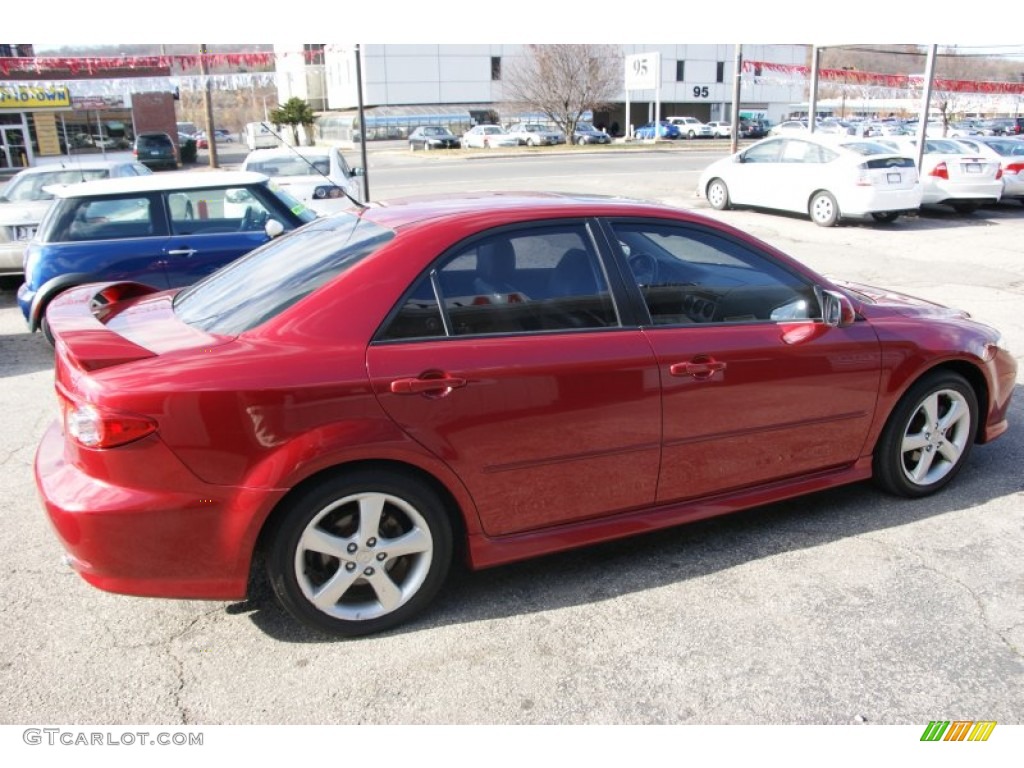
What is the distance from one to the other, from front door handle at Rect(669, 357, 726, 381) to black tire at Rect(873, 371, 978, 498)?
1.17 m

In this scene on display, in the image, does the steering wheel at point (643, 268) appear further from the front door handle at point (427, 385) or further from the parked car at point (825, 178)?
the parked car at point (825, 178)

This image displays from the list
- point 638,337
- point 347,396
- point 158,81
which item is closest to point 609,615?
point 638,337

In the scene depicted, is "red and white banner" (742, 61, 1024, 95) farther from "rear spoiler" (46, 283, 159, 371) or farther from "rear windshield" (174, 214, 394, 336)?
"rear spoiler" (46, 283, 159, 371)

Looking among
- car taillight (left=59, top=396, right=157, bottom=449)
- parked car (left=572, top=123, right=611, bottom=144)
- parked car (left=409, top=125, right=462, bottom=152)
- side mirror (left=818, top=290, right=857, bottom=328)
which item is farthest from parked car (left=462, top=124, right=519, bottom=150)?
car taillight (left=59, top=396, right=157, bottom=449)

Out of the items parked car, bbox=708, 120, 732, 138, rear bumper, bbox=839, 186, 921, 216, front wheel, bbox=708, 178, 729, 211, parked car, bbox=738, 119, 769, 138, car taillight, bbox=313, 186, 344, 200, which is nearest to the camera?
car taillight, bbox=313, 186, 344, 200

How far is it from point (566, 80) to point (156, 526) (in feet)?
171

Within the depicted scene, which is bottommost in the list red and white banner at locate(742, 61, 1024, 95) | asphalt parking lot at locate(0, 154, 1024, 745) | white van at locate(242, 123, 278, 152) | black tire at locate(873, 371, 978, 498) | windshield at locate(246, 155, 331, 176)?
asphalt parking lot at locate(0, 154, 1024, 745)

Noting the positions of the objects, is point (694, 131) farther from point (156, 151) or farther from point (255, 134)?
point (255, 134)

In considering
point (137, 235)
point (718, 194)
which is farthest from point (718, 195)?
point (137, 235)

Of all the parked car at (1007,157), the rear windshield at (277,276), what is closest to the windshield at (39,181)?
the rear windshield at (277,276)

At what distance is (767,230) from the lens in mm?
14328

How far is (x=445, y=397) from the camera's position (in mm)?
3012

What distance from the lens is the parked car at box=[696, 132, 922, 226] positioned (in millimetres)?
13922
